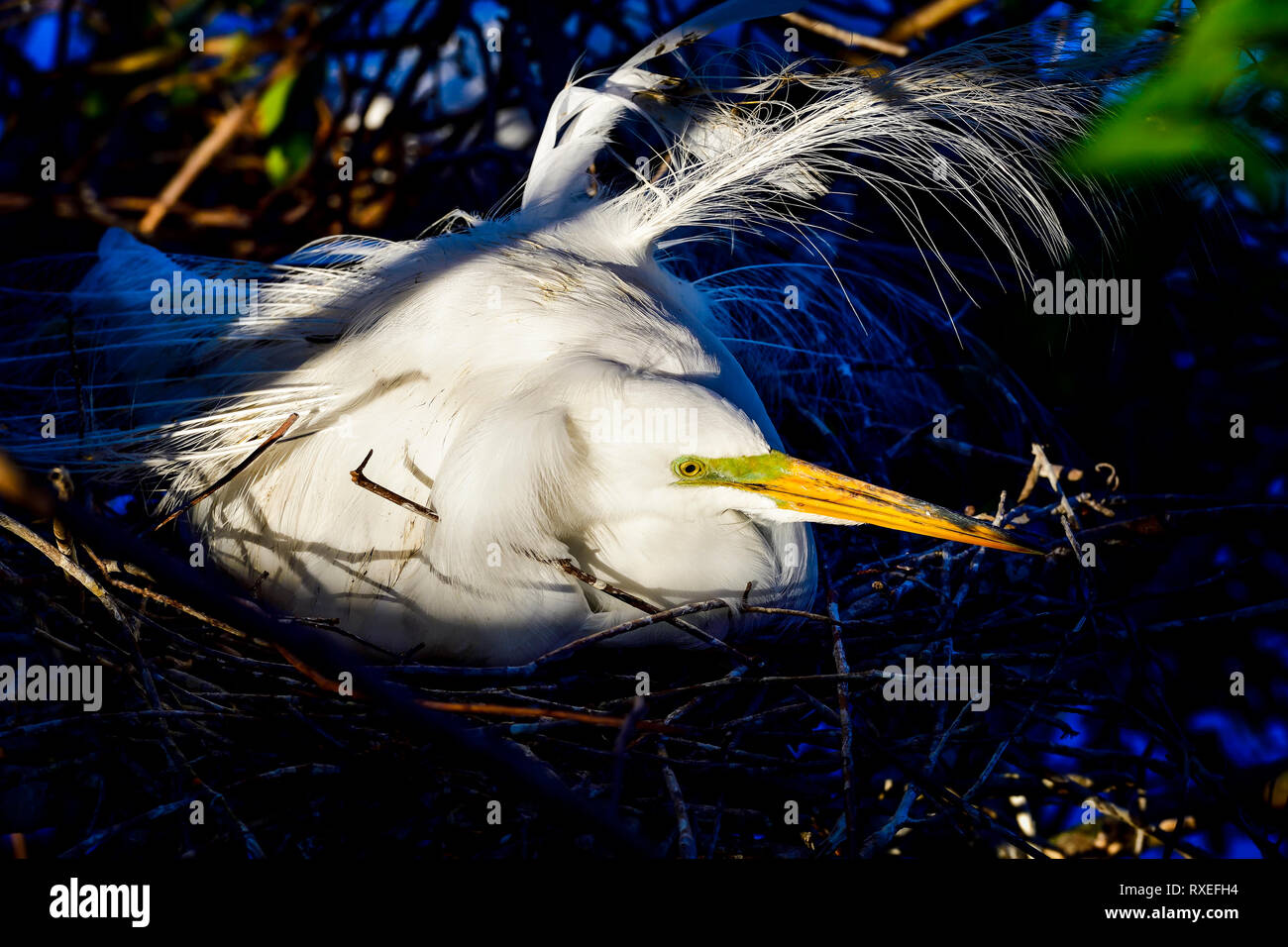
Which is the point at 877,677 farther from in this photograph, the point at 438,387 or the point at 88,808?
the point at 88,808

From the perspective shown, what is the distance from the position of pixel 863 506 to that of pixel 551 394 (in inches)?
21.1

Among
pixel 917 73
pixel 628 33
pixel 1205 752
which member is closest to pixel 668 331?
pixel 917 73

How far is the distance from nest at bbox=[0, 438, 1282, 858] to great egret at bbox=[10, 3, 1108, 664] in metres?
0.14

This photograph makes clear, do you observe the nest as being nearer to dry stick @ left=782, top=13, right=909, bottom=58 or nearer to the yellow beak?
the yellow beak

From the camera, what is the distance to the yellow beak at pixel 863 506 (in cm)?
145

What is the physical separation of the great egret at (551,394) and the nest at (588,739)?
0.47 ft

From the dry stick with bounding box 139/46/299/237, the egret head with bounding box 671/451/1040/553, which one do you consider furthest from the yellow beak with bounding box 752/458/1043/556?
the dry stick with bounding box 139/46/299/237

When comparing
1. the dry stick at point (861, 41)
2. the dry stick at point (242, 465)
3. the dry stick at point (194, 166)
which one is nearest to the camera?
the dry stick at point (242, 465)

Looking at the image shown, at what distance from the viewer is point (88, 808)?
54.1 inches

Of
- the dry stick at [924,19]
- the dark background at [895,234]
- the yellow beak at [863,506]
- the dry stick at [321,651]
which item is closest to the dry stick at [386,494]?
the yellow beak at [863,506]

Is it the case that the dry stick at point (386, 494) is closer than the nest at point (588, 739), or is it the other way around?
the nest at point (588, 739)

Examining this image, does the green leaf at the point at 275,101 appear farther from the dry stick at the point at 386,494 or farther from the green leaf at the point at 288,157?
the dry stick at the point at 386,494

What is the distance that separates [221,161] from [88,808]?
220 cm

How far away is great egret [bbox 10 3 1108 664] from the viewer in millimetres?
1468
